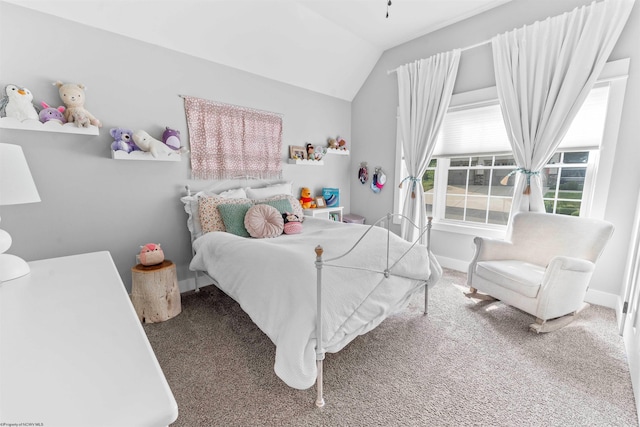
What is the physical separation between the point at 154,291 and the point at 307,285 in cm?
145

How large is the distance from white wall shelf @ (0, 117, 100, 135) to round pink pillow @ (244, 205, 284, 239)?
51.5 inches

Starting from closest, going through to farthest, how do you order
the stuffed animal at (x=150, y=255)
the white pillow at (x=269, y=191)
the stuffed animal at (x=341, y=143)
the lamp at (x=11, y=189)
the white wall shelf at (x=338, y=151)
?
the lamp at (x=11, y=189)
the stuffed animal at (x=150, y=255)
the white pillow at (x=269, y=191)
the white wall shelf at (x=338, y=151)
the stuffed animal at (x=341, y=143)

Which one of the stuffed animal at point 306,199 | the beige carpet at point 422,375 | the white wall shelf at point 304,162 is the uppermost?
the white wall shelf at point 304,162

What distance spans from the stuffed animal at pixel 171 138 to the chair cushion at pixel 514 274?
9.62 ft

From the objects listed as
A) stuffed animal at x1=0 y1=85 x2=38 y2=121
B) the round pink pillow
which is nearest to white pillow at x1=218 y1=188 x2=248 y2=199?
the round pink pillow

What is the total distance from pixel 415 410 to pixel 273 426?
712 mm

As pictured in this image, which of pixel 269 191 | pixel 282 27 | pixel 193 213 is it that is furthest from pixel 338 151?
pixel 193 213

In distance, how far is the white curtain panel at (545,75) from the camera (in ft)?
7.19

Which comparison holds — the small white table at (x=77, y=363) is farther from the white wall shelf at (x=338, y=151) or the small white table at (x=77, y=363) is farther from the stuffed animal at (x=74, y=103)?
the white wall shelf at (x=338, y=151)

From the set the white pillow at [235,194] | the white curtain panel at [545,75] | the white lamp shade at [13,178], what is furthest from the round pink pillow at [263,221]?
the white curtain panel at [545,75]

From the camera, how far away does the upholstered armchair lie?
194 centimetres

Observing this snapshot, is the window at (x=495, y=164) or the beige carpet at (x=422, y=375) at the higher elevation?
the window at (x=495, y=164)

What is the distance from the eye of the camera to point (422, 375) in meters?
1.60

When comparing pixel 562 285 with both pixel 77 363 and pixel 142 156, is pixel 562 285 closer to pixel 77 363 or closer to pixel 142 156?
pixel 77 363
